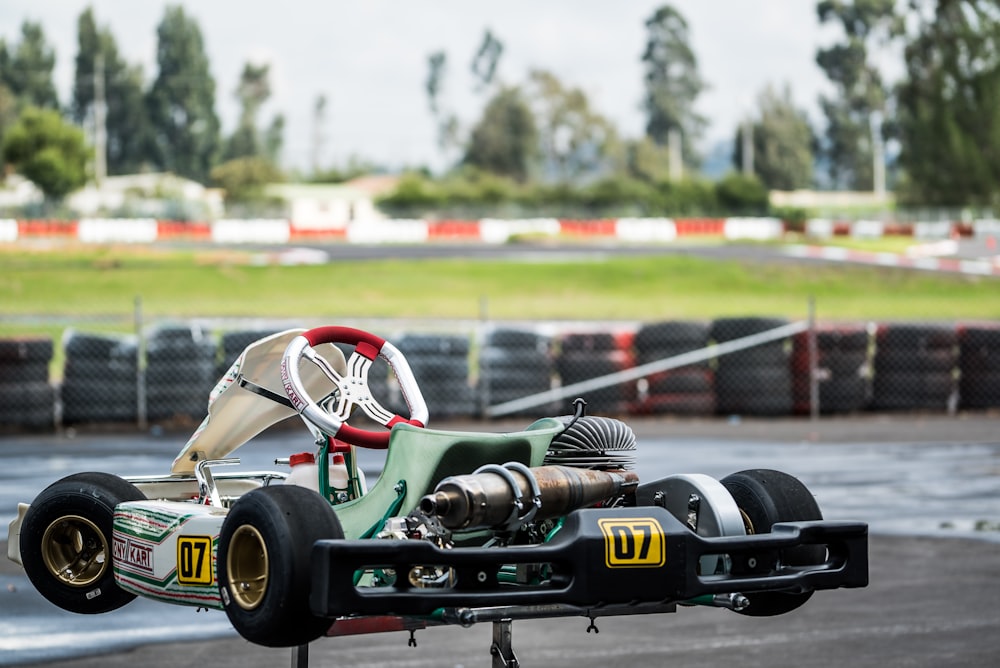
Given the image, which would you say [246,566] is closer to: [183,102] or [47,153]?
[47,153]

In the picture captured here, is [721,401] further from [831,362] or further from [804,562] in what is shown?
[804,562]

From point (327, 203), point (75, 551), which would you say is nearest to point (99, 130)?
point (327, 203)

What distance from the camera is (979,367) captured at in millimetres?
17641

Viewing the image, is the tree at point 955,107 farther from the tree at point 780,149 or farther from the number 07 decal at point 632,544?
the number 07 decal at point 632,544

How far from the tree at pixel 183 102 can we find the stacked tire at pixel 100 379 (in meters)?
102

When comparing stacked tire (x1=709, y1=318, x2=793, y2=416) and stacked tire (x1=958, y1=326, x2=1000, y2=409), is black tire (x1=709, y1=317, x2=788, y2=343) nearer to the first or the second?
stacked tire (x1=709, y1=318, x2=793, y2=416)

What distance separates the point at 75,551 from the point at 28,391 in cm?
1082

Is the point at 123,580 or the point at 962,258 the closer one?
the point at 123,580

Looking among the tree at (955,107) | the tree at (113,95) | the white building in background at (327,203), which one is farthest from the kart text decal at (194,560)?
the tree at (113,95)

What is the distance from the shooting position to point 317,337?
510cm

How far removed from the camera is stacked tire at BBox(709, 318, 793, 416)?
687 inches

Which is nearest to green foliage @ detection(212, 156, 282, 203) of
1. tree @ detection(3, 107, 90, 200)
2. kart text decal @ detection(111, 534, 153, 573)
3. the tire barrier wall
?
tree @ detection(3, 107, 90, 200)

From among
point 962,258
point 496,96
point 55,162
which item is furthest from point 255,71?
point 962,258

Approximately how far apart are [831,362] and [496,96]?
96.3 m
